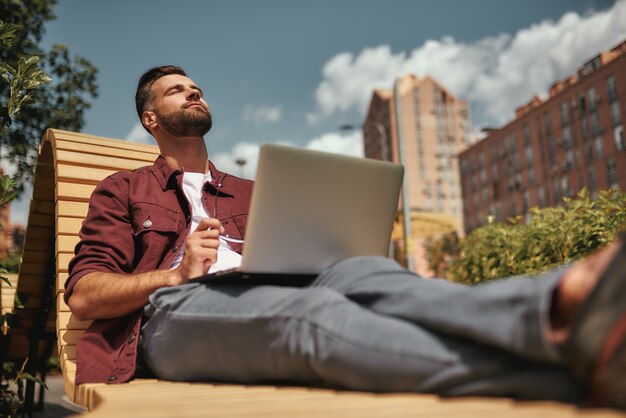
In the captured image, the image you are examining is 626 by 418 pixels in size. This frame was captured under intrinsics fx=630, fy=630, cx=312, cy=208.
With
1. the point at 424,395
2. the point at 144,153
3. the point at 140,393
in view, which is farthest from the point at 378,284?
the point at 144,153

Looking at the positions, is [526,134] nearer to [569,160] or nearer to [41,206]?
[569,160]

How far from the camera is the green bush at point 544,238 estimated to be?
14.2 ft

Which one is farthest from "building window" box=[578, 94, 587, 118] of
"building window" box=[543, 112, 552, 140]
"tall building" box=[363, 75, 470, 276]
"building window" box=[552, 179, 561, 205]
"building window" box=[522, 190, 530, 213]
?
"tall building" box=[363, 75, 470, 276]

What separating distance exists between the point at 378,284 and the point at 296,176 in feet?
1.39

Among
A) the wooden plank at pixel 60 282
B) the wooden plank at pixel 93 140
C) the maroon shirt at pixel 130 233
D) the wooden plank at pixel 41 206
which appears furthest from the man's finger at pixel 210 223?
the wooden plank at pixel 41 206

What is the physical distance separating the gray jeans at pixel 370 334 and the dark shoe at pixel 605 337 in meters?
0.08

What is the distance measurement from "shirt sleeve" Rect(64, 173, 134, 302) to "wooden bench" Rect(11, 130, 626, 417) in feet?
1.36

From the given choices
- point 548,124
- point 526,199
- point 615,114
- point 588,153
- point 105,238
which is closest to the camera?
point 105,238

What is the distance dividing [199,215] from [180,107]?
0.64m

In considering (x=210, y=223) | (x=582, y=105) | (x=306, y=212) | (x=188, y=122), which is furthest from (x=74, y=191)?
(x=582, y=105)

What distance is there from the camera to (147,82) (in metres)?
3.31

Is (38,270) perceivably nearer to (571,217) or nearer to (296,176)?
(296,176)

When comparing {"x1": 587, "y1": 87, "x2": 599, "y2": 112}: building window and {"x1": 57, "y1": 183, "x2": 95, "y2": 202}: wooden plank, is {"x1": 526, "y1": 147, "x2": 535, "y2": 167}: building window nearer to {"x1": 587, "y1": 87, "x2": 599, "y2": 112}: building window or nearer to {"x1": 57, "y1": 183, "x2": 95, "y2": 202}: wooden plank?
{"x1": 587, "y1": 87, "x2": 599, "y2": 112}: building window

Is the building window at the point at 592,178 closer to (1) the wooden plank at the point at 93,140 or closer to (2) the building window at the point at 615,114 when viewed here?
(2) the building window at the point at 615,114
